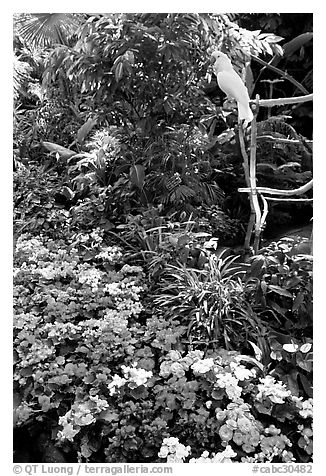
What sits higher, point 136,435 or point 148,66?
point 148,66

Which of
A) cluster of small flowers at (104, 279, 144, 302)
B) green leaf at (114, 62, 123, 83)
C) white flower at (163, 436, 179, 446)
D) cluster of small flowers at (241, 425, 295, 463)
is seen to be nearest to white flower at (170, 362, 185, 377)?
white flower at (163, 436, 179, 446)

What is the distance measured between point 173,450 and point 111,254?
3.67 feet

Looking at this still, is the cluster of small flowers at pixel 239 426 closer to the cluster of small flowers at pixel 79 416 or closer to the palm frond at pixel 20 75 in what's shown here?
the cluster of small flowers at pixel 79 416

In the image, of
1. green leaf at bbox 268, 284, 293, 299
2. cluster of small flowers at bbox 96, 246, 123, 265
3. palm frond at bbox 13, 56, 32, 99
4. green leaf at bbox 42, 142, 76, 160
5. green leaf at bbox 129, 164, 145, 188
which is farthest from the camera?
green leaf at bbox 42, 142, 76, 160

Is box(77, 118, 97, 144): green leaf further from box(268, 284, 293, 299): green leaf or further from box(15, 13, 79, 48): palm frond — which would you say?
box(268, 284, 293, 299): green leaf

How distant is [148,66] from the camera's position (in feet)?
8.71

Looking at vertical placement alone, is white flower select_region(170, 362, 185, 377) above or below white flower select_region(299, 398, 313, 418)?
above

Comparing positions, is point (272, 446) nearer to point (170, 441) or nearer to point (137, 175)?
point (170, 441)

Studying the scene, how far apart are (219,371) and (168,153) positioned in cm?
131

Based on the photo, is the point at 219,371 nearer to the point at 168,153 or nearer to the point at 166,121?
the point at 168,153

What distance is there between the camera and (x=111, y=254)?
263 centimetres

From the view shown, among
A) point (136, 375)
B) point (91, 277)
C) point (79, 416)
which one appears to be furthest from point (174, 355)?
point (91, 277)

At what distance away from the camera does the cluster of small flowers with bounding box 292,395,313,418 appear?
1.84 metres

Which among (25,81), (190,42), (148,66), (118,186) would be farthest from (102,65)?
(25,81)
